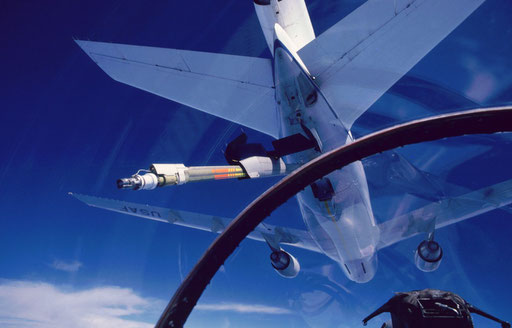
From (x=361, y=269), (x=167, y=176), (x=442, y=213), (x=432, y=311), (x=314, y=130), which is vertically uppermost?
(x=314, y=130)

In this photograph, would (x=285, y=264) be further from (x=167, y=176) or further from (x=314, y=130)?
(x=167, y=176)

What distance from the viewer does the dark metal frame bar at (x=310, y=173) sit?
1912 millimetres

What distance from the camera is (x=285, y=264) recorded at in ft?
34.9

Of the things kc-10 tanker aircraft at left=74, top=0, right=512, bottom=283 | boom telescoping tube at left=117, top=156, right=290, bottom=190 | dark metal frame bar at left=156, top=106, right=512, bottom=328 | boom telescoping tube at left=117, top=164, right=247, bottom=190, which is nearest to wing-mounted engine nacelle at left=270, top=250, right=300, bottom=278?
kc-10 tanker aircraft at left=74, top=0, right=512, bottom=283

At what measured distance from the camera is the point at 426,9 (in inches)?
255

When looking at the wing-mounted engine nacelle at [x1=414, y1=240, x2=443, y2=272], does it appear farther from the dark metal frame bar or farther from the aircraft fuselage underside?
the dark metal frame bar

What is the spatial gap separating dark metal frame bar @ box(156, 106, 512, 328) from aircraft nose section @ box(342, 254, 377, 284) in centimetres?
987

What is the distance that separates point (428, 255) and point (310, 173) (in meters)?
10.1

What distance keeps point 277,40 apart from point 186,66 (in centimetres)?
276

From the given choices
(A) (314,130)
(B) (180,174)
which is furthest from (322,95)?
(B) (180,174)

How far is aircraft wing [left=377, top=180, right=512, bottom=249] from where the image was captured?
27.7 feet

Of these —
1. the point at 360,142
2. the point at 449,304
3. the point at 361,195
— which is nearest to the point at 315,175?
the point at 360,142

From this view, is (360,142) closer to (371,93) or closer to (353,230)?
(371,93)

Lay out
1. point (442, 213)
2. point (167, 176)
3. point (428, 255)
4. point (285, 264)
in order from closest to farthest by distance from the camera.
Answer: point (167, 176) → point (428, 255) → point (442, 213) → point (285, 264)
